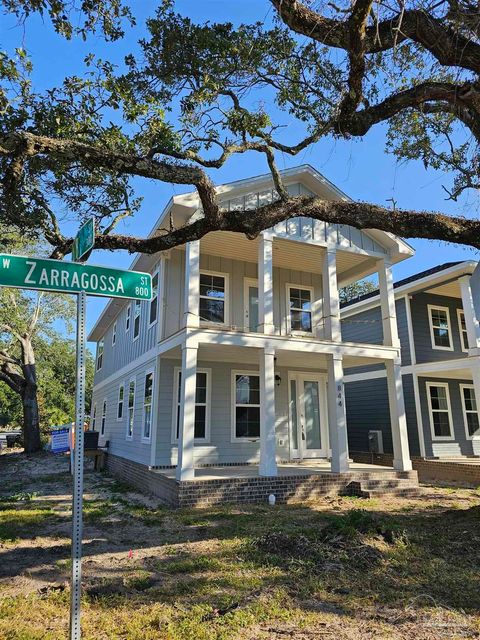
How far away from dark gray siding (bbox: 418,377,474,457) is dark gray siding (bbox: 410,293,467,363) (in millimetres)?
864

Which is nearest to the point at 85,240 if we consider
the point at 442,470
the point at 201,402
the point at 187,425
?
the point at 187,425

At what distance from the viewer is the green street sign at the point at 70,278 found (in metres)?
2.86

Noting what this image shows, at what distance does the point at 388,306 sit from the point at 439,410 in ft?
18.0

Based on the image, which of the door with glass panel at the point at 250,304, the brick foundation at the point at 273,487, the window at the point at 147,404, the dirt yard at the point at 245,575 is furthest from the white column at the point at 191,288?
the dirt yard at the point at 245,575

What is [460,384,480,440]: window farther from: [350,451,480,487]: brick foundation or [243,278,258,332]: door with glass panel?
[243,278,258,332]: door with glass panel

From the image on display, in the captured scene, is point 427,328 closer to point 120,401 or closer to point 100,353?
point 120,401

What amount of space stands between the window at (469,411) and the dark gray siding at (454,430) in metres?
0.17

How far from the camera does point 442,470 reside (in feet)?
44.6

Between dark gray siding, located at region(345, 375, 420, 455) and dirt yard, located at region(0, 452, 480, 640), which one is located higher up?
dark gray siding, located at region(345, 375, 420, 455)

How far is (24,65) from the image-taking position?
618cm

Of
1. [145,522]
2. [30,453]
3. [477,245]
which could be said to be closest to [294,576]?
[145,522]

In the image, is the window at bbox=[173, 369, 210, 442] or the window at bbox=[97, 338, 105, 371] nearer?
the window at bbox=[173, 369, 210, 442]

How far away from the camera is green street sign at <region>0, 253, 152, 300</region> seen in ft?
9.39

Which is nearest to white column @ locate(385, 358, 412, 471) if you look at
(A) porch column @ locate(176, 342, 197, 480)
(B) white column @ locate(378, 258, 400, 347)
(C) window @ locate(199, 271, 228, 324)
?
(B) white column @ locate(378, 258, 400, 347)
